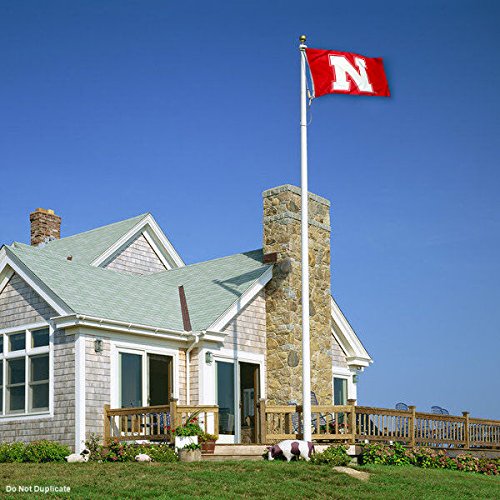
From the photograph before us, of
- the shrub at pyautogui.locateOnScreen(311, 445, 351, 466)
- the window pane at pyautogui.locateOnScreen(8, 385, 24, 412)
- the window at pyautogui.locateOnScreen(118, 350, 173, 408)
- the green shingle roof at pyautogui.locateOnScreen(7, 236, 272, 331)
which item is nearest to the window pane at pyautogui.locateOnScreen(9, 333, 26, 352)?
the window pane at pyautogui.locateOnScreen(8, 385, 24, 412)

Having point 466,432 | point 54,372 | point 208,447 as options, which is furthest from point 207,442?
point 466,432

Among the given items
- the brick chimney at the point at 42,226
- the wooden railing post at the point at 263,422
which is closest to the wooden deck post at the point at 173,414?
the wooden railing post at the point at 263,422

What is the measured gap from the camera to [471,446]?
923 inches

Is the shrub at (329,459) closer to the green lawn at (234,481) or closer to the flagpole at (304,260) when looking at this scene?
the green lawn at (234,481)

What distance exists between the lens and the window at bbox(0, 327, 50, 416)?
20359mm

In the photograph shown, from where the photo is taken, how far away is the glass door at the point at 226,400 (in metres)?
21.8

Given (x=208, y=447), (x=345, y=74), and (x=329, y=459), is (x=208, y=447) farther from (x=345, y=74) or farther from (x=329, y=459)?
(x=345, y=74)

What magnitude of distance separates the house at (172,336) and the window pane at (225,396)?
1.1 inches

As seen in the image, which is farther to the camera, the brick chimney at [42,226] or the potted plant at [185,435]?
the brick chimney at [42,226]

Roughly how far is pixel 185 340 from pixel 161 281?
521 centimetres

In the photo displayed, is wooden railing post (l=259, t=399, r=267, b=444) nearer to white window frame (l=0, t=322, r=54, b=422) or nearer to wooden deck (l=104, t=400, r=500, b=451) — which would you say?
wooden deck (l=104, t=400, r=500, b=451)

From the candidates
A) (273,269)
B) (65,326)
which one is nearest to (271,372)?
(273,269)

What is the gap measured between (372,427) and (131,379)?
17.9ft

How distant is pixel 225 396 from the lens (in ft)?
72.0
